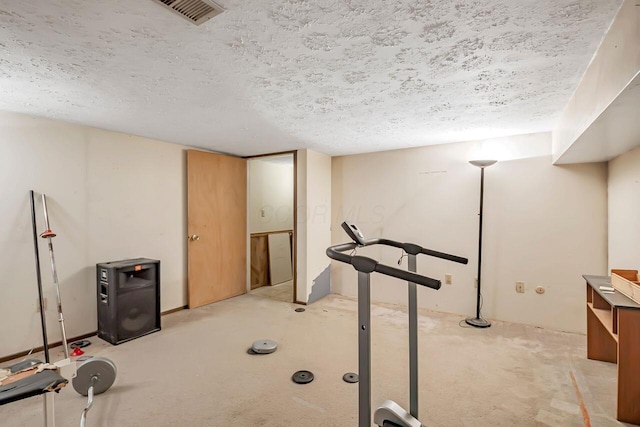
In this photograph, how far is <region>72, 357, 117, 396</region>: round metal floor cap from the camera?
199 cm

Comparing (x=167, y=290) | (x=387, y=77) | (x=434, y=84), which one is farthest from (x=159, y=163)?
(x=434, y=84)

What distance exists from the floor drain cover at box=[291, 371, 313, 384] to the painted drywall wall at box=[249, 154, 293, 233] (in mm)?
2883

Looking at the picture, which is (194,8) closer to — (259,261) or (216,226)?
(216,226)

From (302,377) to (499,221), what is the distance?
106 inches

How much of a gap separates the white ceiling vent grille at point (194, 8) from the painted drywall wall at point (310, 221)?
279cm

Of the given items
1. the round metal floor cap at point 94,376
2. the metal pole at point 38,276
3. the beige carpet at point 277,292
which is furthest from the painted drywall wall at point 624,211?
the metal pole at point 38,276

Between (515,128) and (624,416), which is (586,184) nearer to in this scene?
(515,128)

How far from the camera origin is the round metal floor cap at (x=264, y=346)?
2.63 metres

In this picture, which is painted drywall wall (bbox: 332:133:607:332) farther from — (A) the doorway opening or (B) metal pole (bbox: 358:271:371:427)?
(B) metal pole (bbox: 358:271:371:427)

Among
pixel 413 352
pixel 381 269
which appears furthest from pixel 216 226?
pixel 381 269

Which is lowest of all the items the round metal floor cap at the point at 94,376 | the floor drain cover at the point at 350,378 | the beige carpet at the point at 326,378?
the beige carpet at the point at 326,378

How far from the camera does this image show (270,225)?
17.8ft

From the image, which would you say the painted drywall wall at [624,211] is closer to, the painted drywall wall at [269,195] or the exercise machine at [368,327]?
the exercise machine at [368,327]

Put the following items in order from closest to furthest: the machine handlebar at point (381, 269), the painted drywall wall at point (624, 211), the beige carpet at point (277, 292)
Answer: the machine handlebar at point (381, 269) → the painted drywall wall at point (624, 211) → the beige carpet at point (277, 292)
